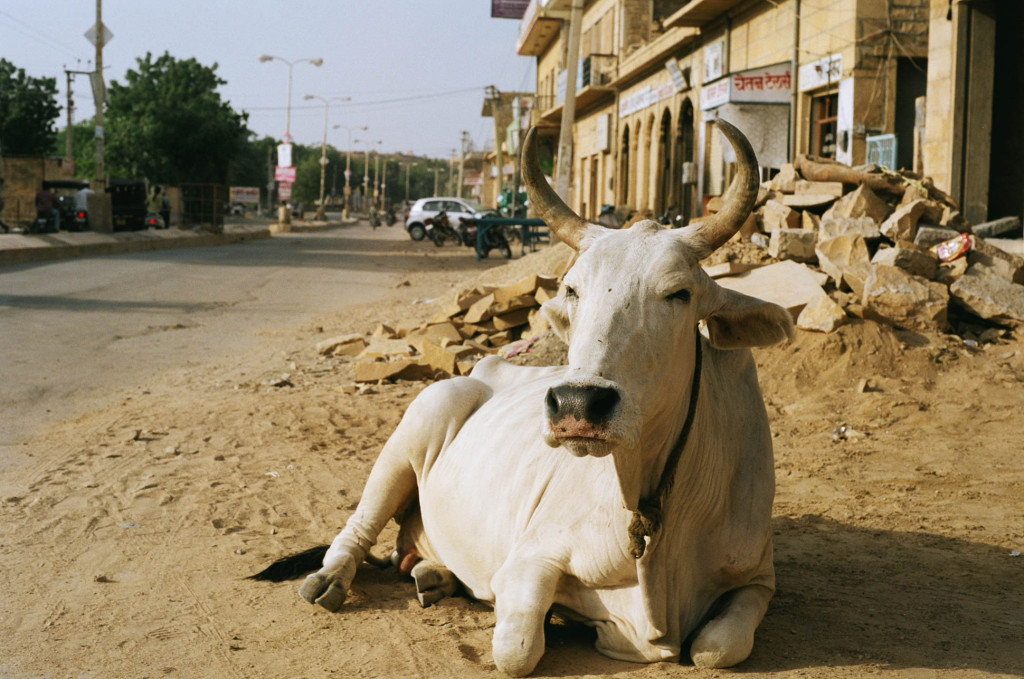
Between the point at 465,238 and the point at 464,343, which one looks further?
the point at 465,238

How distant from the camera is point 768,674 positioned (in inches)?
130

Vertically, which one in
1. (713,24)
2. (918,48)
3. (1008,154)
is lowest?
(1008,154)

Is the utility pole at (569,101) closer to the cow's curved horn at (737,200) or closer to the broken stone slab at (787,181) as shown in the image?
the broken stone slab at (787,181)

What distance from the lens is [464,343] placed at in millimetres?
10492

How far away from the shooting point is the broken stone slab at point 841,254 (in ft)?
31.2

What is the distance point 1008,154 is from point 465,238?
69.1 feet

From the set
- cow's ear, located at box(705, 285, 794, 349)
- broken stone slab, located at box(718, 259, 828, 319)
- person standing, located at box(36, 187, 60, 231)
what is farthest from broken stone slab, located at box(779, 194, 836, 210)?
person standing, located at box(36, 187, 60, 231)

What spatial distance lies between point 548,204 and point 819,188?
7.94m

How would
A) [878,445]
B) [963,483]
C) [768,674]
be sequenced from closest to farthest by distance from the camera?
[768,674] < [963,483] < [878,445]

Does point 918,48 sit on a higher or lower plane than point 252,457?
higher

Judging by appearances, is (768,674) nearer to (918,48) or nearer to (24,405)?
(24,405)

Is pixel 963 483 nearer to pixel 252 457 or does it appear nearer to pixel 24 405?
pixel 252 457

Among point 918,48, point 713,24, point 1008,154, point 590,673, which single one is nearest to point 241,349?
point 590,673

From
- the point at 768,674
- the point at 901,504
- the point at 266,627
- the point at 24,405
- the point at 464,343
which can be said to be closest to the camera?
the point at 768,674
